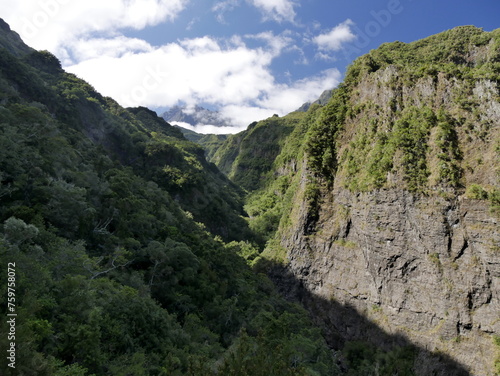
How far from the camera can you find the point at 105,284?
14891 millimetres

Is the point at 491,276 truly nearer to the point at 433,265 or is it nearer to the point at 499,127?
the point at 433,265

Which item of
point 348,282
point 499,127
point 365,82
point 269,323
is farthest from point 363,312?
point 365,82

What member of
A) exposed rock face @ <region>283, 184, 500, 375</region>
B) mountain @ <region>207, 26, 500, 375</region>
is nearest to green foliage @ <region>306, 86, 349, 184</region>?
mountain @ <region>207, 26, 500, 375</region>

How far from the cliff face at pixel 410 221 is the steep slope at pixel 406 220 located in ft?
0.39

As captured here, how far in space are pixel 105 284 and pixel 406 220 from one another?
34137mm

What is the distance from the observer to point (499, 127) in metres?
34.2

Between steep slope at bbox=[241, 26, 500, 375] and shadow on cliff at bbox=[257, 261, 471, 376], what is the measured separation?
133 millimetres

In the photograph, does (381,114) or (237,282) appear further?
(381,114)

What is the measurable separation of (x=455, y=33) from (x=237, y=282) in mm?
71103

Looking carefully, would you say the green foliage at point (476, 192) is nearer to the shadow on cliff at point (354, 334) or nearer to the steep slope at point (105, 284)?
the shadow on cliff at point (354, 334)

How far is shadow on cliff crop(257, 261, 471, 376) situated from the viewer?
101 feet

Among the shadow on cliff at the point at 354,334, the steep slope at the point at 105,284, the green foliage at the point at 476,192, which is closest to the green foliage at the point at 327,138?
the shadow on cliff at the point at 354,334

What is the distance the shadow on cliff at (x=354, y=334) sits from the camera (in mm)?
30875

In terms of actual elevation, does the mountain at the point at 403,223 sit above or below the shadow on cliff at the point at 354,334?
above
